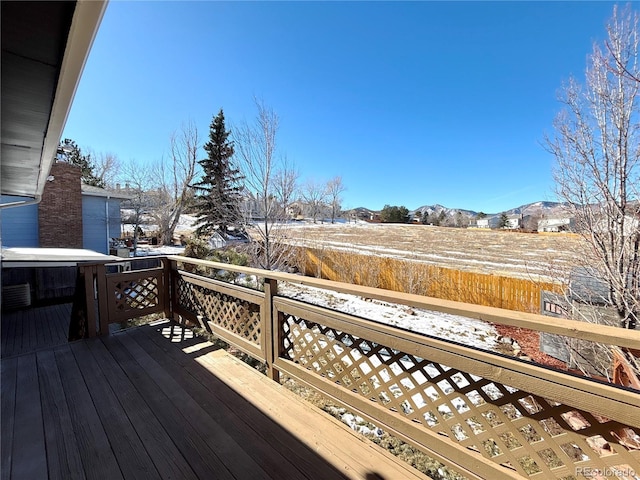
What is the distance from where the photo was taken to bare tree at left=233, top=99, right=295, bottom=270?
24.1 feet

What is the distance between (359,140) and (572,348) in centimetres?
1520

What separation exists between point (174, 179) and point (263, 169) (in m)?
13.9

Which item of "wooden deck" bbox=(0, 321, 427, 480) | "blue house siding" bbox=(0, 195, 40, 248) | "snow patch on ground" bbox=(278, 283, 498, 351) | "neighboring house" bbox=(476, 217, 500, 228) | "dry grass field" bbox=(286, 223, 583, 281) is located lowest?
"snow patch on ground" bbox=(278, 283, 498, 351)

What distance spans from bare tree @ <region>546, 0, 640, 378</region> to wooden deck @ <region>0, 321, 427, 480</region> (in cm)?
399

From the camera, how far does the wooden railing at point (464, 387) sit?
102 cm

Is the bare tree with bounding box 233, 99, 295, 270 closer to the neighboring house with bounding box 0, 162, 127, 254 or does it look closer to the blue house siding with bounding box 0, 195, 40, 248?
the neighboring house with bounding box 0, 162, 127, 254

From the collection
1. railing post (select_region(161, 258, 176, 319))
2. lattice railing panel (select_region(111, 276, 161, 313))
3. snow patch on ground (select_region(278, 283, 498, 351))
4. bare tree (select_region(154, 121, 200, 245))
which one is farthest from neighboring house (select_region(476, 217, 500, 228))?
lattice railing panel (select_region(111, 276, 161, 313))

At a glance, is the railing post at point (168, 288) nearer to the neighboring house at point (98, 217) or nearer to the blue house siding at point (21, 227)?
the blue house siding at point (21, 227)

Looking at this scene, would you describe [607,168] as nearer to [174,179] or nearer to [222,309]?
[222,309]

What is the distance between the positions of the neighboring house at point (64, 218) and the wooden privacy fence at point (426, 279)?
894 cm

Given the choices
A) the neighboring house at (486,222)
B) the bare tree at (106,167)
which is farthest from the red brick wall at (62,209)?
the neighboring house at (486,222)

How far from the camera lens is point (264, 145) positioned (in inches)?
292

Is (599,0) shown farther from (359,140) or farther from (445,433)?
(359,140)

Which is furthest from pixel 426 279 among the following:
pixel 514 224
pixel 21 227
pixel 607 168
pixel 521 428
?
pixel 514 224
